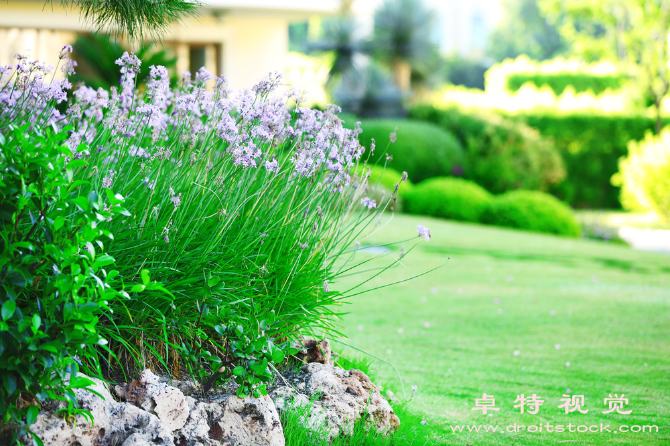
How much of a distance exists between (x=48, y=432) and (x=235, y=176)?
1.32 m

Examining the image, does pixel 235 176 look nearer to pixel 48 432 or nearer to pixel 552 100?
pixel 48 432

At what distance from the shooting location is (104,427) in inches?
88.0

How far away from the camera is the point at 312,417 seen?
2656mm

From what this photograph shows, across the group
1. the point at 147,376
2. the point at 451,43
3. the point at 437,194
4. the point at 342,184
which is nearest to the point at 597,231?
the point at 437,194

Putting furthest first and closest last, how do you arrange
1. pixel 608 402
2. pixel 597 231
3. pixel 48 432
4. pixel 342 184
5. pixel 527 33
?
pixel 527 33
pixel 597 231
pixel 608 402
pixel 342 184
pixel 48 432

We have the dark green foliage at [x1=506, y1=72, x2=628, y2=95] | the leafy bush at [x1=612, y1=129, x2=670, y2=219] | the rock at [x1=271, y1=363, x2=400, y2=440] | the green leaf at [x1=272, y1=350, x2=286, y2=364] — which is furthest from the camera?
the dark green foliage at [x1=506, y1=72, x2=628, y2=95]

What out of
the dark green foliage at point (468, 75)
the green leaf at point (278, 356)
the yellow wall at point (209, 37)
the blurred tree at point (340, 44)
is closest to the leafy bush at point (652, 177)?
the yellow wall at point (209, 37)

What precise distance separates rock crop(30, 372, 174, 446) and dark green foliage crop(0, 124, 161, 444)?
6 cm

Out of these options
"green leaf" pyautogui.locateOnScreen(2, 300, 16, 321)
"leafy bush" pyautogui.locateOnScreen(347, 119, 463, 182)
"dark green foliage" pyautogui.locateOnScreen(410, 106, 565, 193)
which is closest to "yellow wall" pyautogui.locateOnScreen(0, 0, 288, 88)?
"leafy bush" pyautogui.locateOnScreen(347, 119, 463, 182)

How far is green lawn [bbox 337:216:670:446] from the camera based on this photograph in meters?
3.50

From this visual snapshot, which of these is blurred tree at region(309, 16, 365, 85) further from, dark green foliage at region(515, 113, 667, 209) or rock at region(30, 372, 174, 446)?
rock at region(30, 372, 174, 446)

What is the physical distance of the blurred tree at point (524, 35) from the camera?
195 feet

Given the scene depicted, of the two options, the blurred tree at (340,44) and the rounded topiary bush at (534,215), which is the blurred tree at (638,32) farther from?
the rounded topiary bush at (534,215)

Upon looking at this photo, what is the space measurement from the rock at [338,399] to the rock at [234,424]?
0.22 m
